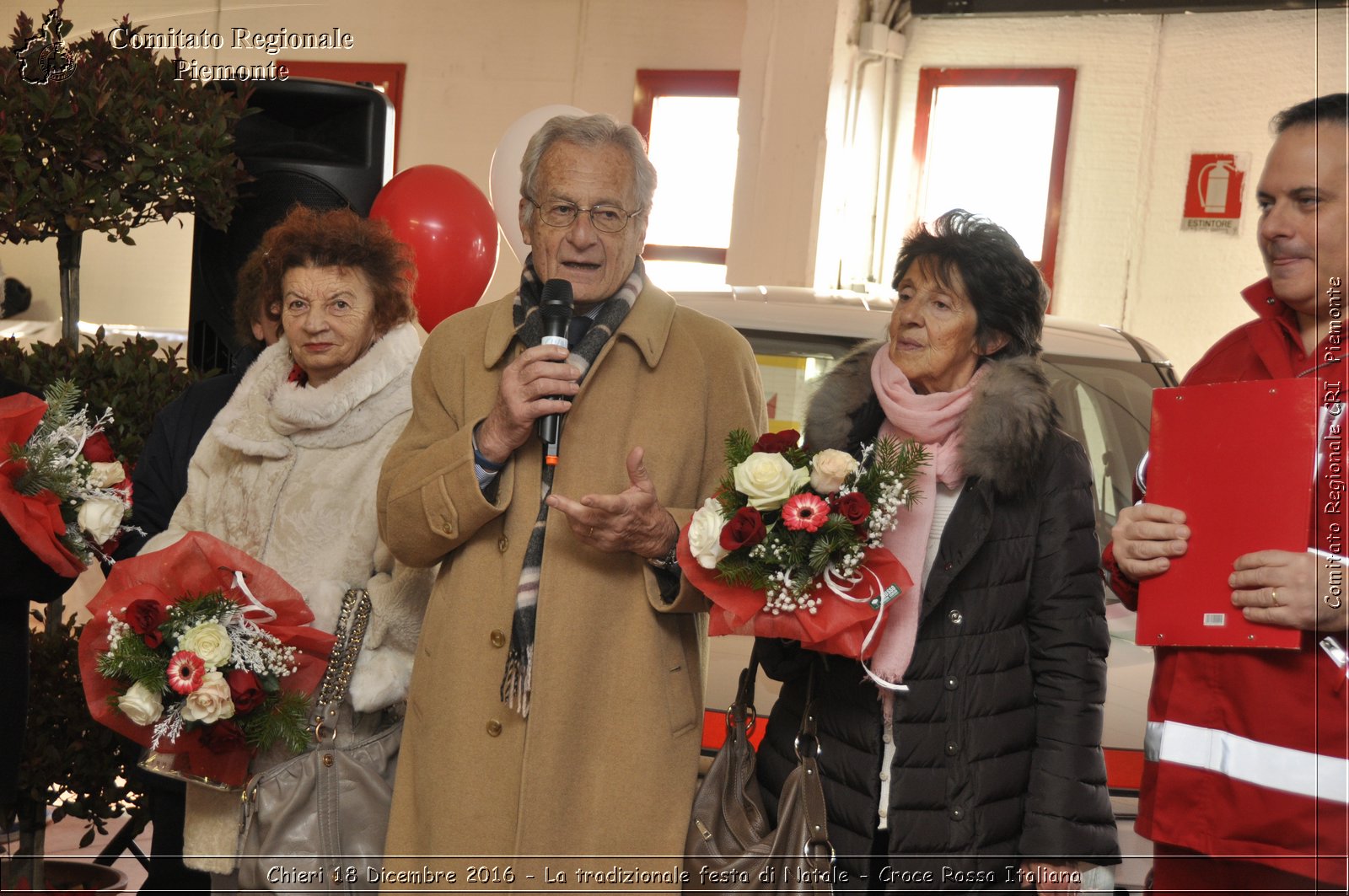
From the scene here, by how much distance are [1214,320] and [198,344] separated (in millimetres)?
4874

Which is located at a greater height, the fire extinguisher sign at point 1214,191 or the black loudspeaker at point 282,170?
the fire extinguisher sign at point 1214,191

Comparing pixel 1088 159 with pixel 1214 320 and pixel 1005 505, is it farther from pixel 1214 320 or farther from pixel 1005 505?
pixel 1005 505

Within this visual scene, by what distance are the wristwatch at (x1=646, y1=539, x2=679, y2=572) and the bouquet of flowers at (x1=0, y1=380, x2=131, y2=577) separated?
1236mm

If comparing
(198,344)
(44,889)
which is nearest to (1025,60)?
(198,344)

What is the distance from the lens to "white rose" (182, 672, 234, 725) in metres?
2.33

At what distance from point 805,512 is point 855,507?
8 cm

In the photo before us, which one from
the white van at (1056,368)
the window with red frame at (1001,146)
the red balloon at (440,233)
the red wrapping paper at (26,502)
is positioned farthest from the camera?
the window with red frame at (1001,146)

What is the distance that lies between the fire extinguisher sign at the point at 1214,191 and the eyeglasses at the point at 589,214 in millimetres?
5054

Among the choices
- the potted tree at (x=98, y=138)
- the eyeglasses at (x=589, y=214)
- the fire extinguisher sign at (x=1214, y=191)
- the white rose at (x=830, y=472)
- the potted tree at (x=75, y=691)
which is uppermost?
the fire extinguisher sign at (x=1214, y=191)

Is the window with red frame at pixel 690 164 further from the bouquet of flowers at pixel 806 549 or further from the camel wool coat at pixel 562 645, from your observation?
the bouquet of flowers at pixel 806 549

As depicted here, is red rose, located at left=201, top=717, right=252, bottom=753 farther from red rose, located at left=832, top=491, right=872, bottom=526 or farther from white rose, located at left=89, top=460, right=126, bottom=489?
red rose, located at left=832, top=491, right=872, bottom=526

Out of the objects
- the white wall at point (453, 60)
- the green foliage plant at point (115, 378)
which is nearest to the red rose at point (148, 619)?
the green foliage plant at point (115, 378)

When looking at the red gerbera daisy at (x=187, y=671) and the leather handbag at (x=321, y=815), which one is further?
the leather handbag at (x=321, y=815)

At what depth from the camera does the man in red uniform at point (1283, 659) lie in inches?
70.7
